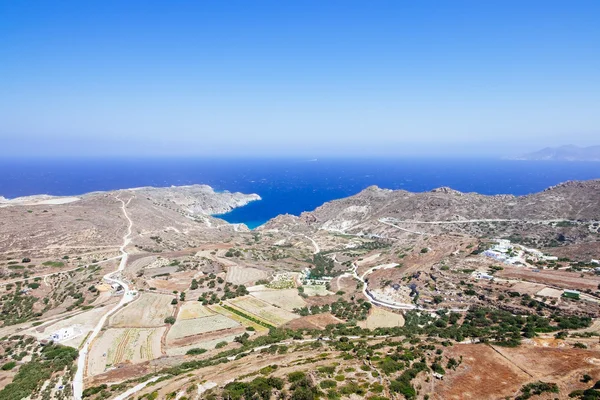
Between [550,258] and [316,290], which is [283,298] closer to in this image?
[316,290]

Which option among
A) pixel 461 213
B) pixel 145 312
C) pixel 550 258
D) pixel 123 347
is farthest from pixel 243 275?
pixel 461 213

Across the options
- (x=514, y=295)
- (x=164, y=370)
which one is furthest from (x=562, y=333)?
(x=164, y=370)

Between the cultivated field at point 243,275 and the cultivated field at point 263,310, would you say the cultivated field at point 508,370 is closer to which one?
the cultivated field at point 263,310

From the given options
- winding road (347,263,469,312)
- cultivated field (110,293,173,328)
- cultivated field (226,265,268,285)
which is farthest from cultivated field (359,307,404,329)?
cultivated field (110,293,173,328)

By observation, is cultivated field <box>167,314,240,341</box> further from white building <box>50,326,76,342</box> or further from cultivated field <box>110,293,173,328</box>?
white building <box>50,326,76,342</box>

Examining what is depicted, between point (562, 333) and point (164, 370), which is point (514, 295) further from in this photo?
point (164, 370)

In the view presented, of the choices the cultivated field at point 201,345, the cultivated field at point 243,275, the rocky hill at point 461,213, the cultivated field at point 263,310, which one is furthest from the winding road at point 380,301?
the rocky hill at point 461,213
